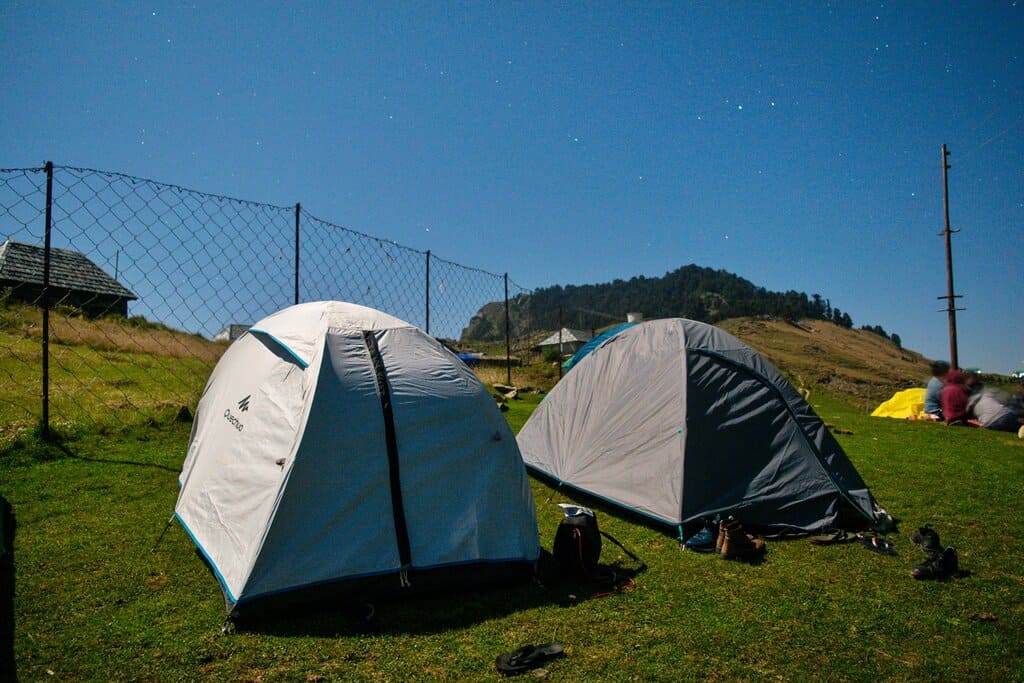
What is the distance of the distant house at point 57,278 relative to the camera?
1895 centimetres

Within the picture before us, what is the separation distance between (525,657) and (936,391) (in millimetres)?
14402

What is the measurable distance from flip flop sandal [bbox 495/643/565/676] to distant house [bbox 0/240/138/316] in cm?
1845

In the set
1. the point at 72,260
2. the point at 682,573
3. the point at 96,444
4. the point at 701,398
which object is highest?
the point at 72,260

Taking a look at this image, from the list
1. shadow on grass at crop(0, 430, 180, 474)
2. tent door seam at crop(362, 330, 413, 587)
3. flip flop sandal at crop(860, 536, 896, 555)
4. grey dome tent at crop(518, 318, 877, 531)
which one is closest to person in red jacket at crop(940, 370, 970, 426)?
grey dome tent at crop(518, 318, 877, 531)

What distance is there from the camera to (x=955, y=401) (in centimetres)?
1209

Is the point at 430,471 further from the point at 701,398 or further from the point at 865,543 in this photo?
the point at 865,543

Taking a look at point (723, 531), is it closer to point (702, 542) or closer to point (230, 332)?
point (702, 542)

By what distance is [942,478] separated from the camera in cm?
714

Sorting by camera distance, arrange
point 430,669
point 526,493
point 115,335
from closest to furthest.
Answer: point 430,669 → point 526,493 → point 115,335

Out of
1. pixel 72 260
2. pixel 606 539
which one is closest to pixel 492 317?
pixel 606 539

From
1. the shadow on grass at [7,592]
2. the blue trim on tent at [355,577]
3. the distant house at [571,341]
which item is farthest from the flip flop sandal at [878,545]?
the distant house at [571,341]

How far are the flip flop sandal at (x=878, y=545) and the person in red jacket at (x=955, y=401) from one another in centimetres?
996

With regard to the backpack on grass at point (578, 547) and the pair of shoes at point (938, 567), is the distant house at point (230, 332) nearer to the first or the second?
the backpack on grass at point (578, 547)

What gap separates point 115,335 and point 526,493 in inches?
582
